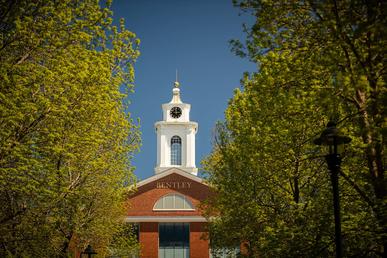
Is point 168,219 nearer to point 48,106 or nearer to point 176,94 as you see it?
point 176,94

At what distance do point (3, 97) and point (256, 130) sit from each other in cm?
904

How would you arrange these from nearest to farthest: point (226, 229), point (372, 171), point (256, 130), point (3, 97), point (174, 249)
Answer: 1. point (372, 171)
2. point (3, 97)
3. point (256, 130)
4. point (226, 229)
5. point (174, 249)

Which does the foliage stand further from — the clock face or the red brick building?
the clock face

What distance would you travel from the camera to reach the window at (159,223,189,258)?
50625 mm

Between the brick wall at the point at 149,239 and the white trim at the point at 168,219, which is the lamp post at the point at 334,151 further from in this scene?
the brick wall at the point at 149,239

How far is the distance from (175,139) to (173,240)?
1431 cm

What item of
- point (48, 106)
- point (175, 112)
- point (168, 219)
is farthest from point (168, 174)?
point (48, 106)

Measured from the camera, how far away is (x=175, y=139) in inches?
2454

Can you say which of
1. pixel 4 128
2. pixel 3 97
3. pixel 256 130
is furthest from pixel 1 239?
pixel 256 130

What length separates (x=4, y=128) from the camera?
1642cm

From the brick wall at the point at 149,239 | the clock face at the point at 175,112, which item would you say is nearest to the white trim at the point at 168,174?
the brick wall at the point at 149,239

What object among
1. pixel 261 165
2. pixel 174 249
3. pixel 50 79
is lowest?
pixel 174 249

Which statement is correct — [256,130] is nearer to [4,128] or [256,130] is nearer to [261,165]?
[261,165]

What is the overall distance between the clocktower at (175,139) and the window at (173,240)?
1036 cm
